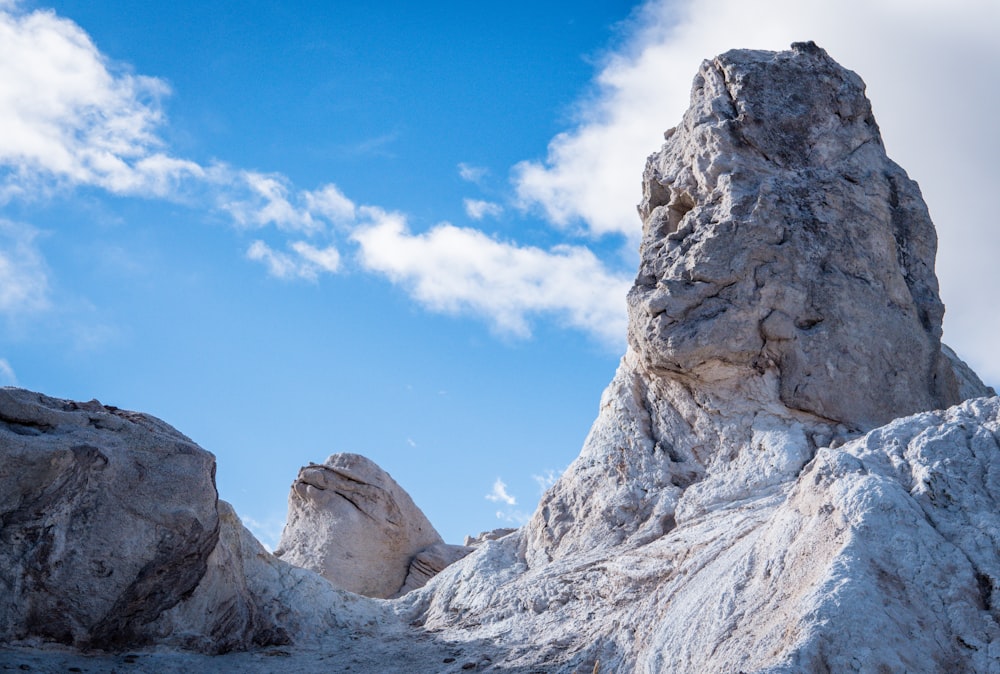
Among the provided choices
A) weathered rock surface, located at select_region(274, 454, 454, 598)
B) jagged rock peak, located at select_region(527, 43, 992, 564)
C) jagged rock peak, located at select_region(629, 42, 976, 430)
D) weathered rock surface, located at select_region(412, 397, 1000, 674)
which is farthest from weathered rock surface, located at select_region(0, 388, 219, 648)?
weathered rock surface, located at select_region(274, 454, 454, 598)

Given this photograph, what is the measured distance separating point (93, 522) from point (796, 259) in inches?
286

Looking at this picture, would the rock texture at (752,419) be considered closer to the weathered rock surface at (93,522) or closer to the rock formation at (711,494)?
the rock formation at (711,494)

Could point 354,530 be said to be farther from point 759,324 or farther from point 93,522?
point 759,324

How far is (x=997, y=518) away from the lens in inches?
273

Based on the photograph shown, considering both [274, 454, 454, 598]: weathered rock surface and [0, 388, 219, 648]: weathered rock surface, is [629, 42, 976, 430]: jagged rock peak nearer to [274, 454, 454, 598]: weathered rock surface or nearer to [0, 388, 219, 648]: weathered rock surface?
[0, 388, 219, 648]: weathered rock surface

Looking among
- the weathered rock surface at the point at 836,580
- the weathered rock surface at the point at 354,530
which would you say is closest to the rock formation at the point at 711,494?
the weathered rock surface at the point at 836,580

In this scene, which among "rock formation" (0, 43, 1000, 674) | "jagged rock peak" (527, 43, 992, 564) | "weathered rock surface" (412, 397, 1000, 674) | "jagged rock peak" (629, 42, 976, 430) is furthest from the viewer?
"jagged rock peak" (629, 42, 976, 430)

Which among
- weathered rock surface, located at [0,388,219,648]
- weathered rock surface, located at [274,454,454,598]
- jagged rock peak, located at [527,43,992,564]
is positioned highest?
jagged rock peak, located at [527,43,992,564]

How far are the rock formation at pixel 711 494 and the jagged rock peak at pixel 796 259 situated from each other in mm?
29

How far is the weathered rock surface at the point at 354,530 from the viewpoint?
16.5 meters

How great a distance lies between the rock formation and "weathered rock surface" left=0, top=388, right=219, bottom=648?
20 mm

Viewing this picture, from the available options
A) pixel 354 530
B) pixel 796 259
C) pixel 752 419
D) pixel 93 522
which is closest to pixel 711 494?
pixel 752 419

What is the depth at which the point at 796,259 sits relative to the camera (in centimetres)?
1130

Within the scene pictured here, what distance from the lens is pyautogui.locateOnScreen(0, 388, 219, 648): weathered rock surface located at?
28.5ft
